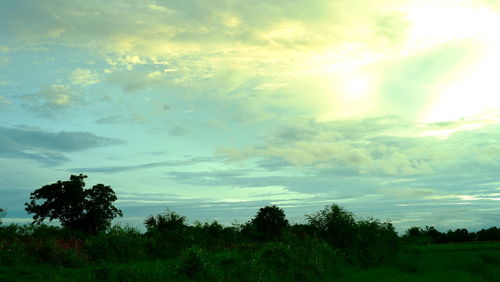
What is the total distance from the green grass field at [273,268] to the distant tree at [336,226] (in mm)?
3518

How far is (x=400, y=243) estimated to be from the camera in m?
39.0

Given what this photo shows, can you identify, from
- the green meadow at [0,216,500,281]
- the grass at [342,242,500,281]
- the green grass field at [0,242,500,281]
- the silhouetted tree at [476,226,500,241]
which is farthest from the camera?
the silhouetted tree at [476,226,500,241]

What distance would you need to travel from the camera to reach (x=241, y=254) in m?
28.3

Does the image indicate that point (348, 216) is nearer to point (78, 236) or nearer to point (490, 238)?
point (78, 236)

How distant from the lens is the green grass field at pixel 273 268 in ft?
69.0

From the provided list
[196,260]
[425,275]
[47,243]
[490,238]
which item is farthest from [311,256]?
[490,238]

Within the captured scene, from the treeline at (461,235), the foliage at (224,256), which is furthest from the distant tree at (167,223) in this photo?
the treeline at (461,235)

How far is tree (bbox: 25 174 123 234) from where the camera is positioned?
5212cm

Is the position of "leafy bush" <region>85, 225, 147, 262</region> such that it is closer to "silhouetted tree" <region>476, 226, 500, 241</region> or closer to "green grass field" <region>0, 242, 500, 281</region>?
"green grass field" <region>0, 242, 500, 281</region>

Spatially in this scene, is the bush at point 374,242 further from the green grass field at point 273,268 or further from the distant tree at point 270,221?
the distant tree at point 270,221

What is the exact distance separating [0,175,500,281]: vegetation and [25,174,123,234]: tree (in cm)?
1674

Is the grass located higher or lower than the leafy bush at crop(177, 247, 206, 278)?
lower

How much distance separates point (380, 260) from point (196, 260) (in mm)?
19331

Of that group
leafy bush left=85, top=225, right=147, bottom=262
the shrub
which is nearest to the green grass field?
leafy bush left=85, top=225, right=147, bottom=262
